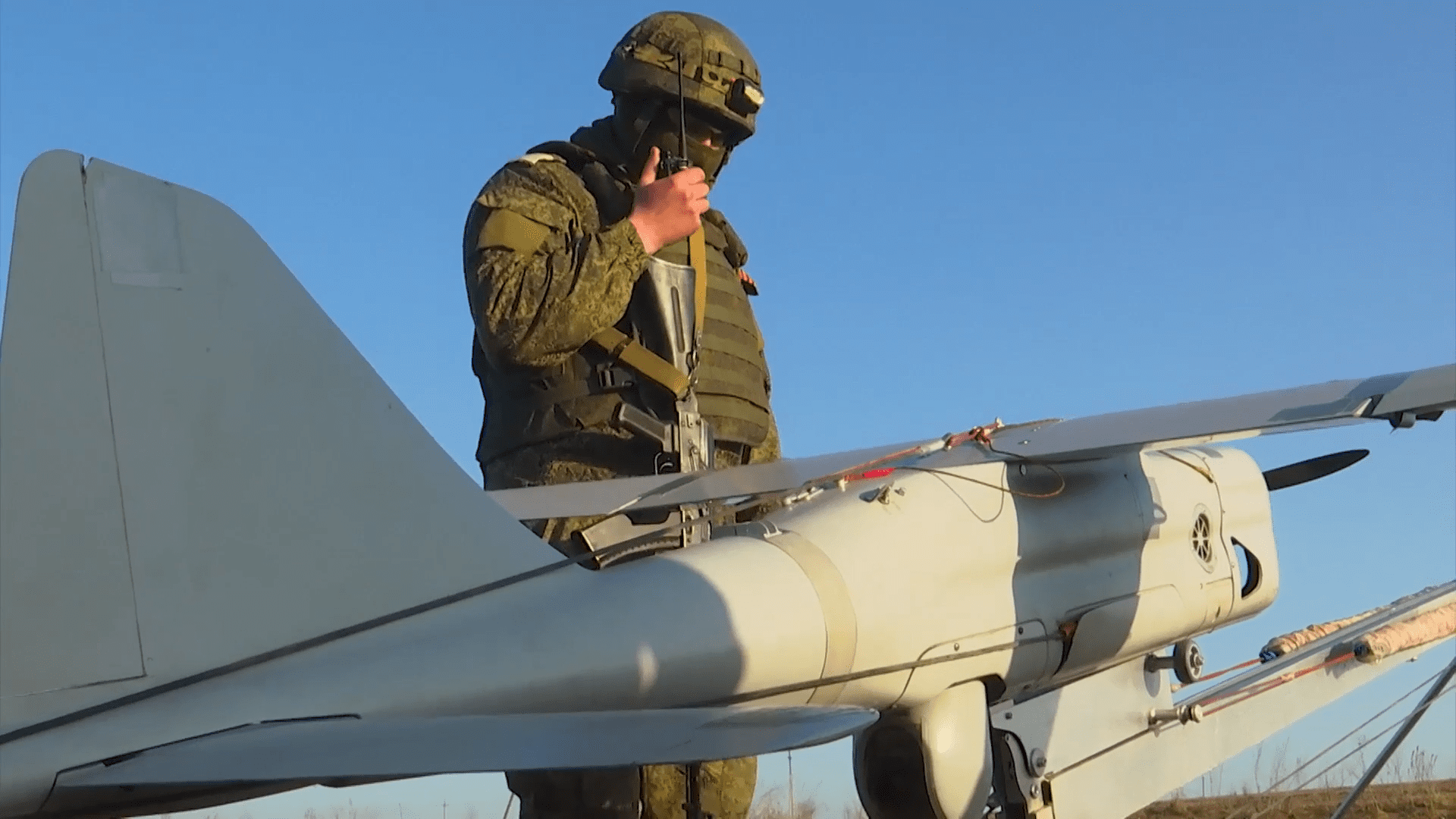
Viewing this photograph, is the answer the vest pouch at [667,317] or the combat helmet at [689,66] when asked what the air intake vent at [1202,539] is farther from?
the combat helmet at [689,66]

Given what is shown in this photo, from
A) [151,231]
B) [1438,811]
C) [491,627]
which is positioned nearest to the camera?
[151,231]

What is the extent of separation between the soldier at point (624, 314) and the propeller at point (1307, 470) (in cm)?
277

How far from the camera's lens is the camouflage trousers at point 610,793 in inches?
192

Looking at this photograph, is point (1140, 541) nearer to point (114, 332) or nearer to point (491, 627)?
point (491, 627)

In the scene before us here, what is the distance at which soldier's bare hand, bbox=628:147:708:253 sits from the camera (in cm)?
555

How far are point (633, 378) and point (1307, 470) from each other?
380 centimetres

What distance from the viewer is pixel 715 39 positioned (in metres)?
6.21

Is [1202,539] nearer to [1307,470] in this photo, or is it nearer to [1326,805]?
[1307,470]

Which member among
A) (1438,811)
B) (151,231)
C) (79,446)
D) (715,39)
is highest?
(715,39)

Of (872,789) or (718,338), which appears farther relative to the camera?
(718,338)

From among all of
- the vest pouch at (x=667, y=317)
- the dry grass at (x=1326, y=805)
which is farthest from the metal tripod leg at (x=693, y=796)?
the dry grass at (x=1326, y=805)

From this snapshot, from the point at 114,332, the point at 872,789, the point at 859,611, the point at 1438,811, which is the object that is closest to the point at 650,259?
the point at 859,611

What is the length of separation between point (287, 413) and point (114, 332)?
0.46 meters

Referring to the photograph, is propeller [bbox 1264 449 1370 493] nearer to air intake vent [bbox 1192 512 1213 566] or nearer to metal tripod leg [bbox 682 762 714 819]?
air intake vent [bbox 1192 512 1213 566]
